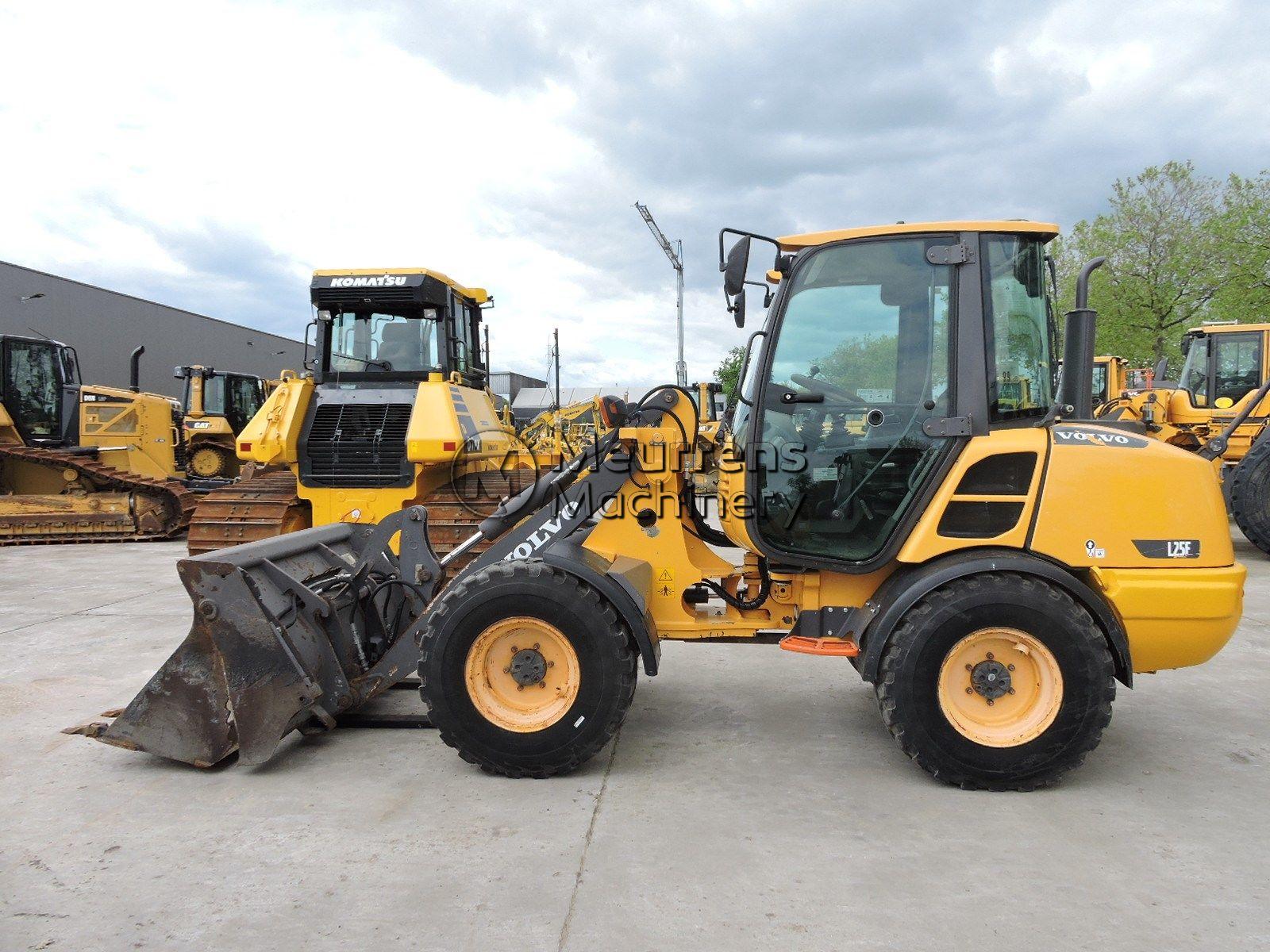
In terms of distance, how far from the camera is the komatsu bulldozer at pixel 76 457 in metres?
12.9

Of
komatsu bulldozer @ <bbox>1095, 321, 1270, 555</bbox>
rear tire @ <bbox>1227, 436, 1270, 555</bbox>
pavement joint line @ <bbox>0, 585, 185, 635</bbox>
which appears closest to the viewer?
pavement joint line @ <bbox>0, 585, 185, 635</bbox>

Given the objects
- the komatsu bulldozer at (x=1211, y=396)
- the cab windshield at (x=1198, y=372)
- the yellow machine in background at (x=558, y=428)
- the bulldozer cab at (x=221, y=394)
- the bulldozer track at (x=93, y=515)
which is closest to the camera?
the komatsu bulldozer at (x=1211, y=396)

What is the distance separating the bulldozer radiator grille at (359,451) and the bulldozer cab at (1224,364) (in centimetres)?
1125

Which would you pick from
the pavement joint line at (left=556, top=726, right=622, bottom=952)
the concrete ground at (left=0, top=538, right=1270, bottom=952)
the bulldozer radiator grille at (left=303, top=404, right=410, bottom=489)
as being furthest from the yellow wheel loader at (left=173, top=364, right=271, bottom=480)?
the pavement joint line at (left=556, top=726, right=622, bottom=952)

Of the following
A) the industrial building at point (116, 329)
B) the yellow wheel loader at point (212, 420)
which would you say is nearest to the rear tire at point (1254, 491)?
the yellow wheel loader at point (212, 420)

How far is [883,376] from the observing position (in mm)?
4043

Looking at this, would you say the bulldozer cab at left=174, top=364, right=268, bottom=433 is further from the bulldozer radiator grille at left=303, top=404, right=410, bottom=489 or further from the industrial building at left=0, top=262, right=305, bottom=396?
the bulldozer radiator grille at left=303, top=404, right=410, bottom=489

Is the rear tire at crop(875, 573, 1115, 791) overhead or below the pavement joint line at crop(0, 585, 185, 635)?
overhead

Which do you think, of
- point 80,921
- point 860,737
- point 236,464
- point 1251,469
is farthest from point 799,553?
point 236,464

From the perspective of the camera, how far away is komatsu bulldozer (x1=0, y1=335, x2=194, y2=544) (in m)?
12.9

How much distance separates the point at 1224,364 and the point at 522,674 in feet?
41.8

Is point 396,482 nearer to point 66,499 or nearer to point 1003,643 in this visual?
point 1003,643

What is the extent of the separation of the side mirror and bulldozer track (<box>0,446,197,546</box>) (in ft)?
39.1

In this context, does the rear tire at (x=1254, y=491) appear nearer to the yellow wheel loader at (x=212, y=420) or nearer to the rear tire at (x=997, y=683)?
the rear tire at (x=997, y=683)
